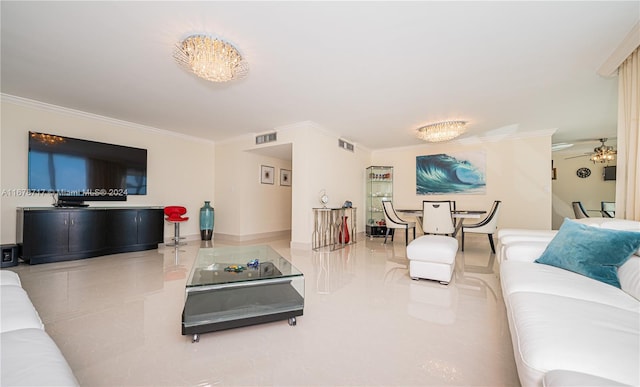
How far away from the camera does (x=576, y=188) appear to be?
7.59 meters

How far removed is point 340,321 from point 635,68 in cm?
359

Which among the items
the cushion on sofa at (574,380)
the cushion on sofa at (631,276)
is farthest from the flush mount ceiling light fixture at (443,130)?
the cushion on sofa at (574,380)

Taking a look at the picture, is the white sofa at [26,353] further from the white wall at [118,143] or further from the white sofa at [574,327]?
the white wall at [118,143]

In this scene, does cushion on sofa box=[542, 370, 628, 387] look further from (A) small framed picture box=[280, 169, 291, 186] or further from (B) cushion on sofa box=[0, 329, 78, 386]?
(A) small framed picture box=[280, 169, 291, 186]

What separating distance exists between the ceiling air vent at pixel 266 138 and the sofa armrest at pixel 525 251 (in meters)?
4.29

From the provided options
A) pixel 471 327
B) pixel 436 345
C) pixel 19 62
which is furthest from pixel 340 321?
pixel 19 62

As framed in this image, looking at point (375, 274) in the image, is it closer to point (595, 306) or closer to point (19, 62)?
point (595, 306)

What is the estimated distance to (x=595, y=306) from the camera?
4.09 ft

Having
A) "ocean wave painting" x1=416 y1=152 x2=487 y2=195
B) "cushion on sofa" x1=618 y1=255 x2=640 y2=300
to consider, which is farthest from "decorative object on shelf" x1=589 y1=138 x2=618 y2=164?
"cushion on sofa" x1=618 y1=255 x2=640 y2=300

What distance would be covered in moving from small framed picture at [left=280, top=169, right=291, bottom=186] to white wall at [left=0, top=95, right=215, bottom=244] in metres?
1.75

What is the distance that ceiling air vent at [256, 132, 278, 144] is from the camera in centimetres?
539

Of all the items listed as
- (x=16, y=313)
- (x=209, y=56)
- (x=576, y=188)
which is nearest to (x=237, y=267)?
(x=16, y=313)

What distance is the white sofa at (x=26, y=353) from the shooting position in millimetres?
726

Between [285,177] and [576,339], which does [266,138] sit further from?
[576,339]
